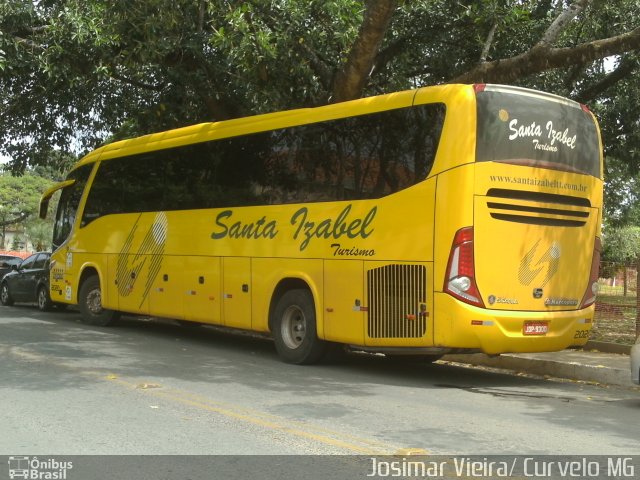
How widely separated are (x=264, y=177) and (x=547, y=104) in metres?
4.35

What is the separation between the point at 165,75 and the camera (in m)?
17.1

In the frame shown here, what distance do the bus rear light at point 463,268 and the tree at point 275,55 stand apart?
14.0ft

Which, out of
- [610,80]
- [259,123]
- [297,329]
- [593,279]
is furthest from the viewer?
[610,80]

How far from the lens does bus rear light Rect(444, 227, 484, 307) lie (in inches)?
344

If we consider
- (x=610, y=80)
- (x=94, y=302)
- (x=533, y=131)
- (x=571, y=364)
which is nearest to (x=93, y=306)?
(x=94, y=302)

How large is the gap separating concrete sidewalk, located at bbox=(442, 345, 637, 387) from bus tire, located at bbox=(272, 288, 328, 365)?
287 centimetres

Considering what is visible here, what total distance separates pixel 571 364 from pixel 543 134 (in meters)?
3.49

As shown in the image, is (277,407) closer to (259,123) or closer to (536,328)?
(536,328)

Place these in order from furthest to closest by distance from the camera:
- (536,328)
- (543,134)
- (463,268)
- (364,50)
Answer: (364,50), (543,134), (536,328), (463,268)

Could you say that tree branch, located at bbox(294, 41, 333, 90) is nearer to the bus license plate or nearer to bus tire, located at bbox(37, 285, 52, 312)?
the bus license plate

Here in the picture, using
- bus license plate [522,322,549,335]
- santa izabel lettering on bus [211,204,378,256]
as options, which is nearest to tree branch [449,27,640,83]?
santa izabel lettering on bus [211,204,378,256]

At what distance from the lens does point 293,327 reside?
10.9 metres

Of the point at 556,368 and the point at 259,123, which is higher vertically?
the point at 259,123

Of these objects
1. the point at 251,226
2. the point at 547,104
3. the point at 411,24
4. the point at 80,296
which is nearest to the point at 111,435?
the point at 251,226
